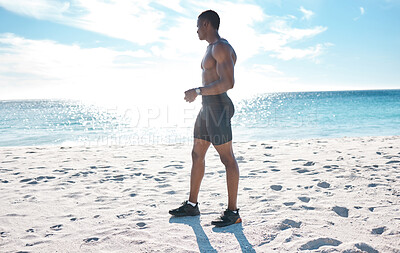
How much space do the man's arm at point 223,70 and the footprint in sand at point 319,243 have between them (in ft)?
4.75

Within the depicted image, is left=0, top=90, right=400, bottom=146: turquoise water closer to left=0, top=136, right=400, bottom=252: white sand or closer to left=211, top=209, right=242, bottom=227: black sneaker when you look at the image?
left=0, top=136, right=400, bottom=252: white sand

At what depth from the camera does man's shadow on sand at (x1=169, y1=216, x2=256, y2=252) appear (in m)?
2.28

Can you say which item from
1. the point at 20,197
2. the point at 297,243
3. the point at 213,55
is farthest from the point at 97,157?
the point at 297,243

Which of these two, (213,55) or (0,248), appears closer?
(0,248)

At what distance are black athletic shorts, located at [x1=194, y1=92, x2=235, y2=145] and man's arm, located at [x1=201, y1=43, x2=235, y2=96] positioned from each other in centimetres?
17

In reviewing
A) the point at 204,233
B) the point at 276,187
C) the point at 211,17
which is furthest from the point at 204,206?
the point at 211,17

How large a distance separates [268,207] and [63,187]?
286 cm

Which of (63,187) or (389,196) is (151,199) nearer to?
(63,187)

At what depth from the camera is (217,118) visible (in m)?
2.67

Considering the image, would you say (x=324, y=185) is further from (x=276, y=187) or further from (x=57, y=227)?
(x=57, y=227)

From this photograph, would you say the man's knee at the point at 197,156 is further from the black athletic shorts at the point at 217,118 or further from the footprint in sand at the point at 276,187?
the footprint in sand at the point at 276,187

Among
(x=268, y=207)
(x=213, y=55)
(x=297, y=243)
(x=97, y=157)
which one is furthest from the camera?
(x=97, y=157)

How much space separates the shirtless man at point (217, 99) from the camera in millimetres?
2529

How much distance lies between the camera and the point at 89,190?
3.89 m
